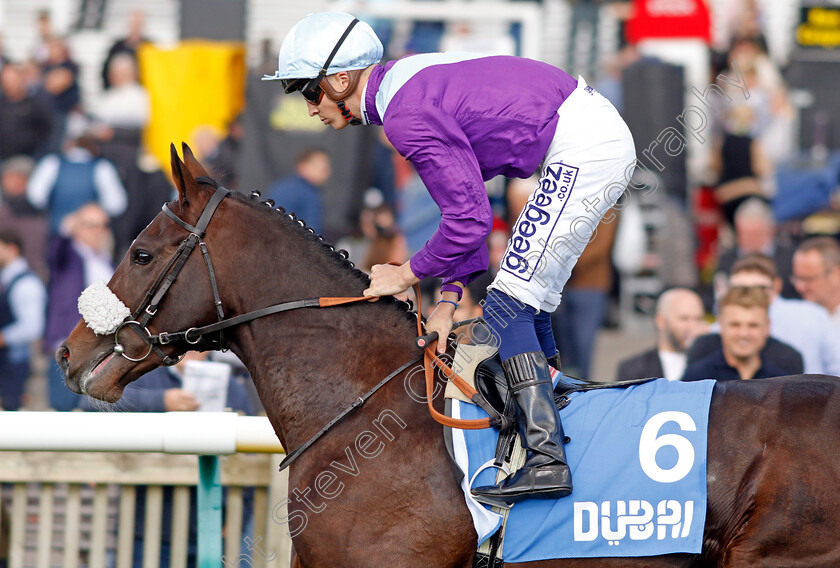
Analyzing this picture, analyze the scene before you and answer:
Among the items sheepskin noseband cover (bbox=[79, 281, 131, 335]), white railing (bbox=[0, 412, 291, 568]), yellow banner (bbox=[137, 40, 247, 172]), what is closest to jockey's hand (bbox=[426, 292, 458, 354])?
white railing (bbox=[0, 412, 291, 568])

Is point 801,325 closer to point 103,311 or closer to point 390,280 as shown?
point 390,280

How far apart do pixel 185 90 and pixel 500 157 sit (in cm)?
832

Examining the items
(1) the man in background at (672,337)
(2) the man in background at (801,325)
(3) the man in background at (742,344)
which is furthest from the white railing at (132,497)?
(2) the man in background at (801,325)

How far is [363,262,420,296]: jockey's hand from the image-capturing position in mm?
3695

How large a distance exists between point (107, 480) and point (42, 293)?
4248mm

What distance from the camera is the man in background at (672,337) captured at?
6.35 metres

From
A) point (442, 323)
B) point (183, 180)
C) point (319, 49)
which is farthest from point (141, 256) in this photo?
point (442, 323)

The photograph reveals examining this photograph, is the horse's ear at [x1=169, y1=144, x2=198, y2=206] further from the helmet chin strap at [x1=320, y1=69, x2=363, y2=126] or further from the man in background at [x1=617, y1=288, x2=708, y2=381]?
the man in background at [x1=617, y1=288, x2=708, y2=381]

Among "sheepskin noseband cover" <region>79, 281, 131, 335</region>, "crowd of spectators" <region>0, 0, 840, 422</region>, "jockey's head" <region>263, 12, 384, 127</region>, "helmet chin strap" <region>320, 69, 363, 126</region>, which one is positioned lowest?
"crowd of spectators" <region>0, 0, 840, 422</region>

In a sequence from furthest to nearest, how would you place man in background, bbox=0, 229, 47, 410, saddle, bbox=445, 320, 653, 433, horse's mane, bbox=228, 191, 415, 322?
man in background, bbox=0, 229, 47, 410
horse's mane, bbox=228, 191, 415, 322
saddle, bbox=445, 320, 653, 433

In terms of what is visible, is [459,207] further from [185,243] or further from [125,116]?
[125,116]

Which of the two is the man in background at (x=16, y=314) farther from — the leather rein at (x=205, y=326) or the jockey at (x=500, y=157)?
the jockey at (x=500, y=157)

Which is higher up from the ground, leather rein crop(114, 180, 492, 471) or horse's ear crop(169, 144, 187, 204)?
horse's ear crop(169, 144, 187, 204)

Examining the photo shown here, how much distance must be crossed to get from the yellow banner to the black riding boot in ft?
27.5
